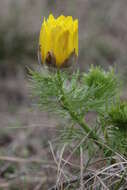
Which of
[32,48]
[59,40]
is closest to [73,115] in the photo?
[59,40]

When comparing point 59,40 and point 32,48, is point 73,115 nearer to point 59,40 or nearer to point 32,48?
point 59,40

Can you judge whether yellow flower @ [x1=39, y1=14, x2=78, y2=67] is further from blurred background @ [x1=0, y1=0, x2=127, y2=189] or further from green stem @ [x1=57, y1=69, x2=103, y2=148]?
Answer: blurred background @ [x1=0, y1=0, x2=127, y2=189]

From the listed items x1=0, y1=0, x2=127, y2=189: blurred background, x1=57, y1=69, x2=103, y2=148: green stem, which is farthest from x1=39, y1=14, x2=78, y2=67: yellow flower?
x1=0, y1=0, x2=127, y2=189: blurred background

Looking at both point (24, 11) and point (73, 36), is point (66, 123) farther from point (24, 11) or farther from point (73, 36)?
point (24, 11)

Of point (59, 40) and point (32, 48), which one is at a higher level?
point (32, 48)

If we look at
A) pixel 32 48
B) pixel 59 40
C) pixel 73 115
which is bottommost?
pixel 73 115

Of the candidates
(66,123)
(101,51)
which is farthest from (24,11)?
(66,123)
